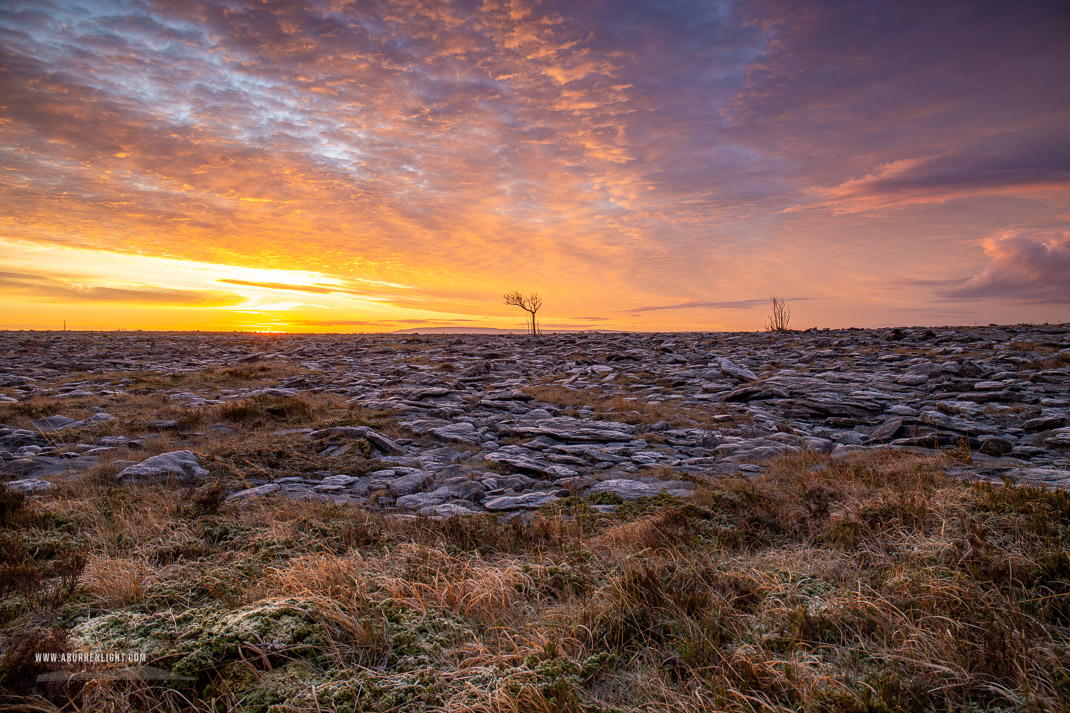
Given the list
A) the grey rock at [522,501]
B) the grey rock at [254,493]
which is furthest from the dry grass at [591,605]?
the grey rock at [522,501]

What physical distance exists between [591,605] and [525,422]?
724 centimetres

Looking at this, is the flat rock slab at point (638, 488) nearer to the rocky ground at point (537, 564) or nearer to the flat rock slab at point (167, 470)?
the rocky ground at point (537, 564)

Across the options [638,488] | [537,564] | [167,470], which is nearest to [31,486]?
[167,470]

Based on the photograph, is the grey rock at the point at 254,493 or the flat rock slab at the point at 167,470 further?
the flat rock slab at the point at 167,470

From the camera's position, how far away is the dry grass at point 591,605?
2773mm

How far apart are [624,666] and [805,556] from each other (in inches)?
83.3

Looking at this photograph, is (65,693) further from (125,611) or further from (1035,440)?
(1035,440)

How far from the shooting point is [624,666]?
3133 mm

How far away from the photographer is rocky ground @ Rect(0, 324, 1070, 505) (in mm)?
7137

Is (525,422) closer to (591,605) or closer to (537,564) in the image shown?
(537,564)

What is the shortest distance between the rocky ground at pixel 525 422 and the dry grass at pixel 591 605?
1.31 metres

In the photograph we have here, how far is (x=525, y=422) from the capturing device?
425 inches

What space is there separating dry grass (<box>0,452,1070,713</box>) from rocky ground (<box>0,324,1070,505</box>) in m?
1.31

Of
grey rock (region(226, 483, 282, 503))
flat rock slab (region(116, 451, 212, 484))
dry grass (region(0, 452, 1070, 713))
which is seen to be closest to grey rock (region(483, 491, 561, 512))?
dry grass (region(0, 452, 1070, 713))
